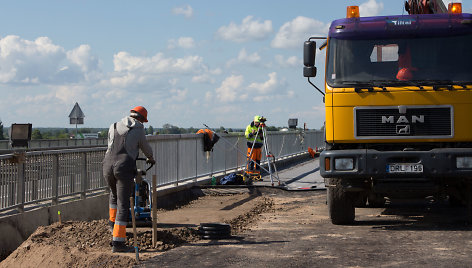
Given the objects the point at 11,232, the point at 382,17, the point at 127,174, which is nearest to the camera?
the point at 127,174

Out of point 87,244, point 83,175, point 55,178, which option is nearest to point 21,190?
point 55,178

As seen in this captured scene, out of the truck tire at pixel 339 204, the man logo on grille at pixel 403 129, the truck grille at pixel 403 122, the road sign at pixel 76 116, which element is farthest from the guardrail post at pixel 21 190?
the road sign at pixel 76 116

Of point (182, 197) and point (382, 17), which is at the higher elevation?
point (382, 17)

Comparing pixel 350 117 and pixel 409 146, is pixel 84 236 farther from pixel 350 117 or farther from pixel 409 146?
pixel 409 146

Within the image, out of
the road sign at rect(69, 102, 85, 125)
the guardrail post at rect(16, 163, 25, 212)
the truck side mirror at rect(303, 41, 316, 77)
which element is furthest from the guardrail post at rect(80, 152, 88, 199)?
the road sign at rect(69, 102, 85, 125)

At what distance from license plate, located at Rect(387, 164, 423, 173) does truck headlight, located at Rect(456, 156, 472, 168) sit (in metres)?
0.52

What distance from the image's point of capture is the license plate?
10.5 metres

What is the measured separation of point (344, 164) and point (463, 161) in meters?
1.68

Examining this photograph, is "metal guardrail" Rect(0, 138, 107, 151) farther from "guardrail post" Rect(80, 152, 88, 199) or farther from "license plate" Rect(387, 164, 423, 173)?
"license plate" Rect(387, 164, 423, 173)

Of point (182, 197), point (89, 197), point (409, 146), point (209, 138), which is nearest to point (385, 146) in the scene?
point (409, 146)

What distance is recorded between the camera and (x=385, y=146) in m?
10.9

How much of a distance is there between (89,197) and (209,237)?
11.9 ft

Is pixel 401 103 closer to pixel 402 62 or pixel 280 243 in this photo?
pixel 402 62

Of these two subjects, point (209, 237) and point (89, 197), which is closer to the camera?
point (209, 237)
